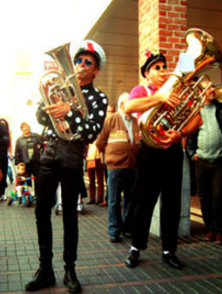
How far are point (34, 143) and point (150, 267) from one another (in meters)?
5.63

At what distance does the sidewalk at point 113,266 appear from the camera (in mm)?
3271

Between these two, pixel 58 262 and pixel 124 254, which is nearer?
pixel 58 262

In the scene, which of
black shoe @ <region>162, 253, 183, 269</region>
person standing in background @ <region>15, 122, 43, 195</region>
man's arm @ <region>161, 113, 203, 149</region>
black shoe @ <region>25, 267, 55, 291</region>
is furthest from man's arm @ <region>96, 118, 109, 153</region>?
person standing in background @ <region>15, 122, 43, 195</region>

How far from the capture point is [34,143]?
8.79 metres

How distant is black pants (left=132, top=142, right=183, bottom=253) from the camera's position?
3.86m

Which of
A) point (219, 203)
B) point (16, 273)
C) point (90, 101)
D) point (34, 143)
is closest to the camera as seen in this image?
point (90, 101)

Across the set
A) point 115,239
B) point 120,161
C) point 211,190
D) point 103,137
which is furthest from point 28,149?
point 211,190

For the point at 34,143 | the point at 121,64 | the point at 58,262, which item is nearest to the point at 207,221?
the point at 58,262

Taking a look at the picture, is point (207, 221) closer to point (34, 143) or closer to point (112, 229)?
point (112, 229)

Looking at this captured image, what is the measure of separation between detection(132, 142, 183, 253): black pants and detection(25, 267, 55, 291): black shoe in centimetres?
104

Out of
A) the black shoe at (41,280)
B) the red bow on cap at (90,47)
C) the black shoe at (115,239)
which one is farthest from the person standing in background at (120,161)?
the red bow on cap at (90,47)

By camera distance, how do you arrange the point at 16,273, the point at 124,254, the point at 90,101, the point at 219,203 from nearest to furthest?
the point at 90,101
the point at 16,273
the point at 124,254
the point at 219,203

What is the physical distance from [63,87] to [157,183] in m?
1.55

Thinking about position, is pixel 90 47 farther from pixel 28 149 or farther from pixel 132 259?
pixel 28 149
